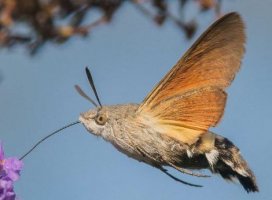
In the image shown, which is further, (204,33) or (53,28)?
(53,28)

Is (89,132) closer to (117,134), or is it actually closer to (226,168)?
(117,134)

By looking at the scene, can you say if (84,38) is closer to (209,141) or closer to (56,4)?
(56,4)

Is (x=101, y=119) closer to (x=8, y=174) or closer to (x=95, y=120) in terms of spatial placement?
(x=95, y=120)

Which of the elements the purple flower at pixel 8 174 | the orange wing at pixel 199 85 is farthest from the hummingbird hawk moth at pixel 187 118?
the purple flower at pixel 8 174

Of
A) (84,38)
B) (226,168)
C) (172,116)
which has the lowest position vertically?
(226,168)

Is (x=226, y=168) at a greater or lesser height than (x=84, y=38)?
lesser

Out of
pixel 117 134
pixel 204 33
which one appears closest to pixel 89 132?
pixel 117 134

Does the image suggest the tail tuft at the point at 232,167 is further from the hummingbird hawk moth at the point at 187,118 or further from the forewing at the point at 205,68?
the forewing at the point at 205,68
